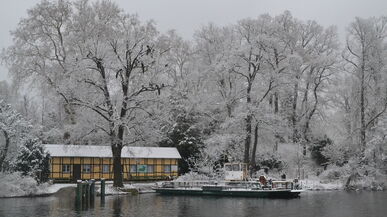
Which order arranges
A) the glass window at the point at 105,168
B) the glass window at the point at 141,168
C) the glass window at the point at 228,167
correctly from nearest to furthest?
the glass window at the point at 228,167 < the glass window at the point at 105,168 < the glass window at the point at 141,168

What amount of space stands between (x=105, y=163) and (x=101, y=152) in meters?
1.19

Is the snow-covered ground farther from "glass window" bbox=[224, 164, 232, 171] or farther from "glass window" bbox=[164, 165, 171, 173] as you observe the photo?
"glass window" bbox=[224, 164, 232, 171]

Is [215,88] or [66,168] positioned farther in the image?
[215,88]

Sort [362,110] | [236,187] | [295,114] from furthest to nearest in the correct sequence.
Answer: [295,114] → [362,110] → [236,187]

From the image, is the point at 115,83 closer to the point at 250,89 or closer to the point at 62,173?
the point at 62,173

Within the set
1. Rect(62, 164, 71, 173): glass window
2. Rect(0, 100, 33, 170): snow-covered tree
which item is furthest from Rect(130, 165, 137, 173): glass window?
Rect(0, 100, 33, 170): snow-covered tree

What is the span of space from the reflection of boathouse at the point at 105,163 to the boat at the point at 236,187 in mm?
4170

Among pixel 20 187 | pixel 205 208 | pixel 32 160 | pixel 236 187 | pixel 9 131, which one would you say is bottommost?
pixel 205 208

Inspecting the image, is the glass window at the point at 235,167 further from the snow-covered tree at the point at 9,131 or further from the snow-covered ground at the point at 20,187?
the snow-covered tree at the point at 9,131

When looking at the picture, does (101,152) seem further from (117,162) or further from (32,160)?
(32,160)

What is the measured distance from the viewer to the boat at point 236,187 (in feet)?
132

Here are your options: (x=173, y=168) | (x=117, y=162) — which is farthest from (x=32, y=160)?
(x=173, y=168)

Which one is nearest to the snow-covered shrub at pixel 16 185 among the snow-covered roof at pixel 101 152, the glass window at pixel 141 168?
the snow-covered roof at pixel 101 152

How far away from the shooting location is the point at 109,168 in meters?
49.4
